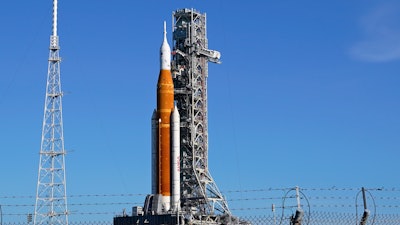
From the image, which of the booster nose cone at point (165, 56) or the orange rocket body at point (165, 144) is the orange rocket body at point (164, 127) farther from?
the booster nose cone at point (165, 56)

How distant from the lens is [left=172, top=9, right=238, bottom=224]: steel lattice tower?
293 feet

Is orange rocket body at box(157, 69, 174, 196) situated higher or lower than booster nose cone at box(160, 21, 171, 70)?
lower

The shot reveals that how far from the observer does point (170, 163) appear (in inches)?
3307

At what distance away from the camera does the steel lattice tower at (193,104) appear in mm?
89438

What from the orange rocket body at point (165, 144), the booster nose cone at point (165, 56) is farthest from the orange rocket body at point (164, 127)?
the booster nose cone at point (165, 56)

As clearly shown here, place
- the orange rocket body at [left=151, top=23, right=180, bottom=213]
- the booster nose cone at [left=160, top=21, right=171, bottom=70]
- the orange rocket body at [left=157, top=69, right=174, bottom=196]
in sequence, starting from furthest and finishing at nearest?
the booster nose cone at [left=160, top=21, right=171, bottom=70] → the orange rocket body at [left=157, top=69, right=174, bottom=196] → the orange rocket body at [left=151, top=23, right=180, bottom=213]

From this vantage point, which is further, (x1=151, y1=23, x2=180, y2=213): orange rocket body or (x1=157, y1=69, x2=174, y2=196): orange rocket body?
(x1=157, y1=69, x2=174, y2=196): orange rocket body

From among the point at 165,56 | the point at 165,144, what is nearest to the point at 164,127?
the point at 165,144

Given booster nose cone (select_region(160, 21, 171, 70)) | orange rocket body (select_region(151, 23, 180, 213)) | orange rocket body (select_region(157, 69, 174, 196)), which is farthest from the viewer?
booster nose cone (select_region(160, 21, 171, 70))

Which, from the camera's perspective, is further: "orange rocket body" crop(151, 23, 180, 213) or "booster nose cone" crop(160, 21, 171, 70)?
"booster nose cone" crop(160, 21, 171, 70)

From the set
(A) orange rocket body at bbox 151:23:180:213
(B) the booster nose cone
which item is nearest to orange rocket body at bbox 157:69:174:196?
(A) orange rocket body at bbox 151:23:180:213

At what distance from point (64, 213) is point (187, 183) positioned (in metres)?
16.9

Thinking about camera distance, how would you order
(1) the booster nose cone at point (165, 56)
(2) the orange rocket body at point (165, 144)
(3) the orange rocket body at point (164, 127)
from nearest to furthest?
(2) the orange rocket body at point (165, 144), (3) the orange rocket body at point (164, 127), (1) the booster nose cone at point (165, 56)

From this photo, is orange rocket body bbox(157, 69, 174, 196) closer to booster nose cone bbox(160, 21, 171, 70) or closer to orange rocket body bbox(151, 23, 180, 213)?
orange rocket body bbox(151, 23, 180, 213)
